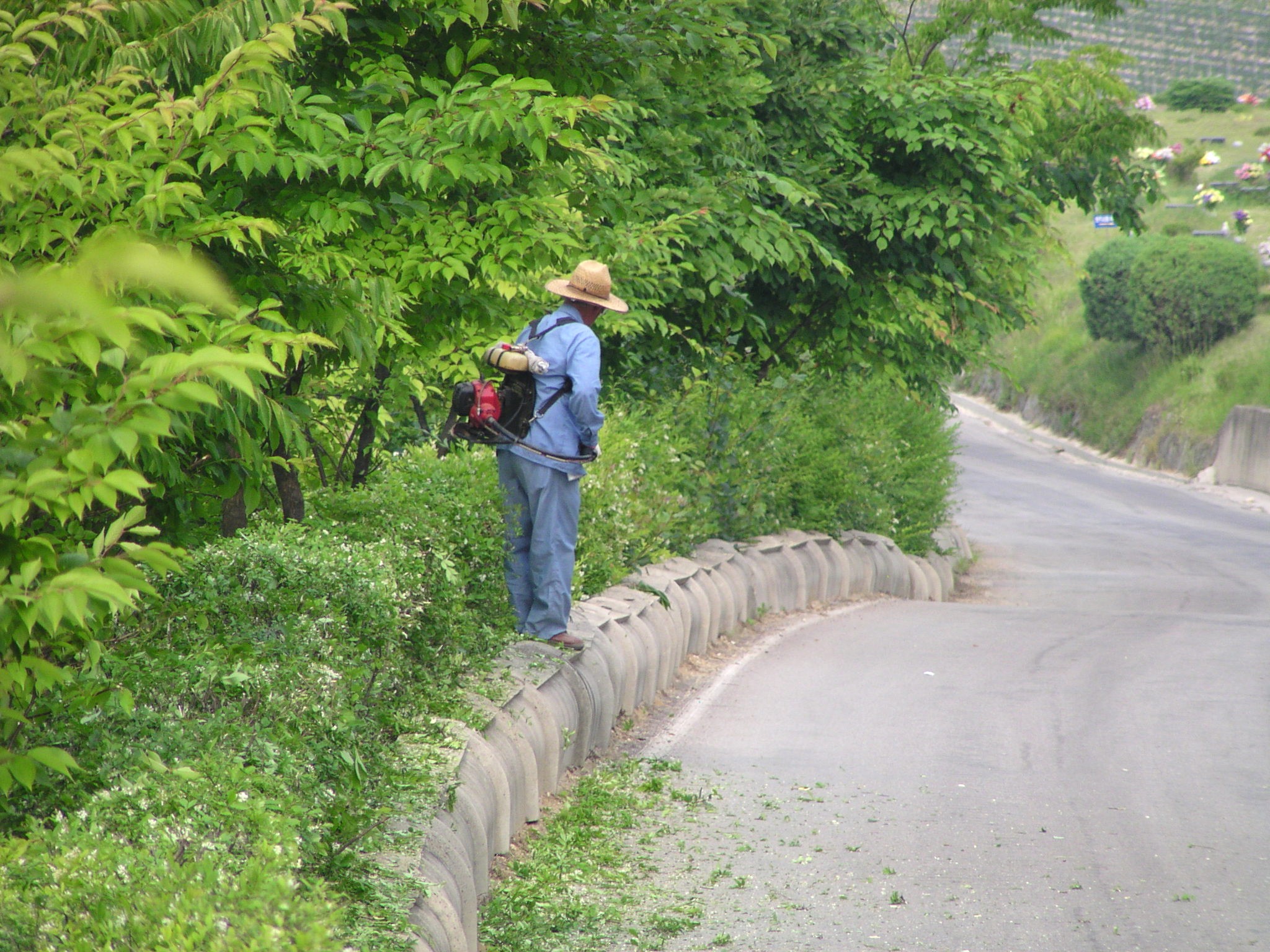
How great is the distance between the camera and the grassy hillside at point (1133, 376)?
30.7m

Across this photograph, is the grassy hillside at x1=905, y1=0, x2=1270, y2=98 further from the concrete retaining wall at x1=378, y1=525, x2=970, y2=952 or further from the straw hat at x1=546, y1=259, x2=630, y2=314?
the straw hat at x1=546, y1=259, x2=630, y2=314

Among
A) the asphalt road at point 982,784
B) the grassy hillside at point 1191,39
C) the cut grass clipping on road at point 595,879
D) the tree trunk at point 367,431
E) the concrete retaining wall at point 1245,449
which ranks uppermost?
the grassy hillside at point 1191,39

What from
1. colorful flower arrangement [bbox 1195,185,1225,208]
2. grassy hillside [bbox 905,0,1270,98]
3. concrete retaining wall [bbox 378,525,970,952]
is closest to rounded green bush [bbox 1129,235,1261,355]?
colorful flower arrangement [bbox 1195,185,1225,208]

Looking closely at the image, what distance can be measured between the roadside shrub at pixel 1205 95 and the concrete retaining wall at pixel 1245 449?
4085 centimetres

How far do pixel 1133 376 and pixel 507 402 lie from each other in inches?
1259

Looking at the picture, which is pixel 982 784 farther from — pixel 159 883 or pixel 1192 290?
pixel 1192 290

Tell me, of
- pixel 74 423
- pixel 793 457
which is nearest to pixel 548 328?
pixel 74 423

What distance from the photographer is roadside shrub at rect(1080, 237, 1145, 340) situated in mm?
35188

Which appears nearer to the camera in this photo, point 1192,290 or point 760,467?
point 760,467

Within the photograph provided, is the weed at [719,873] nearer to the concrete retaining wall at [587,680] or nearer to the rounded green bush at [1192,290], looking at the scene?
the concrete retaining wall at [587,680]

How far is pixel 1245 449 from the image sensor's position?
92.4 feet

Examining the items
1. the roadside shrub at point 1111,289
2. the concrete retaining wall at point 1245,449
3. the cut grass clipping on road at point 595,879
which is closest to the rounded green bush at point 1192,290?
the roadside shrub at point 1111,289

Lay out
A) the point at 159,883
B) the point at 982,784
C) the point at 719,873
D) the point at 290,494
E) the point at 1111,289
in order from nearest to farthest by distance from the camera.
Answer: the point at 159,883 < the point at 719,873 < the point at 290,494 < the point at 982,784 < the point at 1111,289

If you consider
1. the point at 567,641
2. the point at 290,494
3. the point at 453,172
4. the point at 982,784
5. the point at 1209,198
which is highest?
the point at 1209,198
